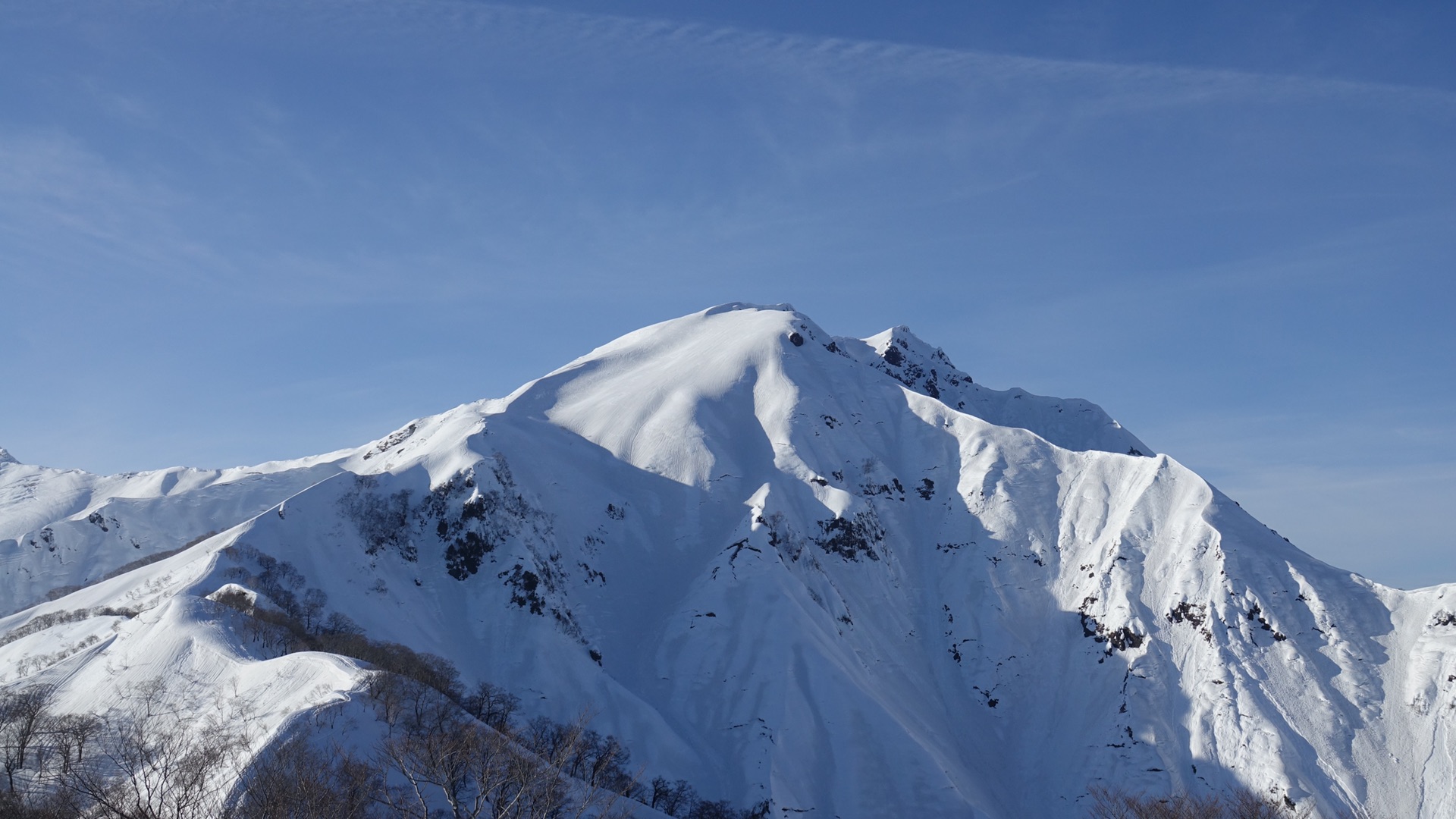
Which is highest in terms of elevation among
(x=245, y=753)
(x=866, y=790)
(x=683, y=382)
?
(x=683, y=382)

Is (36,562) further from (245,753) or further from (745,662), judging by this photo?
(245,753)

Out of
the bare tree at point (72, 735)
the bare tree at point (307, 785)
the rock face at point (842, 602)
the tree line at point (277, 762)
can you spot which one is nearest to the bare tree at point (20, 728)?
the tree line at point (277, 762)

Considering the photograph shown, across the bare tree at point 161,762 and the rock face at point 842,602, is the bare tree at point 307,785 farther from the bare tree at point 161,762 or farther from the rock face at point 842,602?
the rock face at point 842,602

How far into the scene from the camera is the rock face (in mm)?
108062

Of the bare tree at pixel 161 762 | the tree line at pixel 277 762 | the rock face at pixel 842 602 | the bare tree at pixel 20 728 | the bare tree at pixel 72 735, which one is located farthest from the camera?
the rock face at pixel 842 602

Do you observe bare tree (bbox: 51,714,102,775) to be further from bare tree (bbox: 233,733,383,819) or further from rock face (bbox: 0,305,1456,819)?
rock face (bbox: 0,305,1456,819)

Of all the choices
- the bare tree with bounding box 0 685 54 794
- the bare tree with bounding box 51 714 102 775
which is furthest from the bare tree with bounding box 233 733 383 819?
the bare tree with bounding box 51 714 102 775

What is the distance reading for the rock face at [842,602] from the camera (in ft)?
355

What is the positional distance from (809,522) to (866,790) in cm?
4761

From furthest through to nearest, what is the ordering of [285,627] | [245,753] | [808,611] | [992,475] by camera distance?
1. [992,475]
2. [808,611]
3. [285,627]
4. [245,753]

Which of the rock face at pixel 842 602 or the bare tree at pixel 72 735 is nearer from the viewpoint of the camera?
the bare tree at pixel 72 735

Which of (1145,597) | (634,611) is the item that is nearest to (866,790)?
(634,611)

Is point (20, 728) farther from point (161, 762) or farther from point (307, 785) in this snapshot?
point (307, 785)

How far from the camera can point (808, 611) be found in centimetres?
12481
